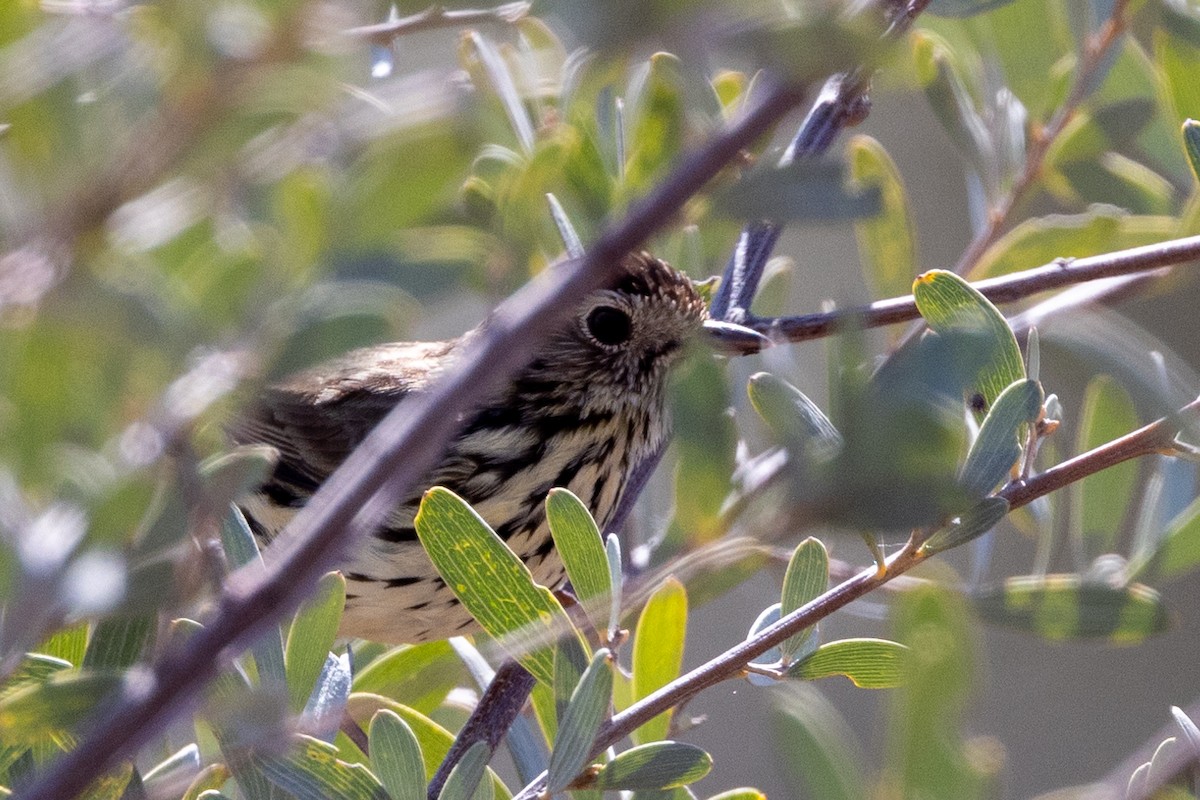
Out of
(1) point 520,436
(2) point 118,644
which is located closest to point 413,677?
(1) point 520,436

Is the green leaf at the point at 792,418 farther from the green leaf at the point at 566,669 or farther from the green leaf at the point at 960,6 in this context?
the green leaf at the point at 960,6

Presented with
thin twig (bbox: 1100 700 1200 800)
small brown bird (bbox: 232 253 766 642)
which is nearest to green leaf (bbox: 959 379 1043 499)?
thin twig (bbox: 1100 700 1200 800)

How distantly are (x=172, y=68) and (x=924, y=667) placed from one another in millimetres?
540

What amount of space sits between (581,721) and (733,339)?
0.80m

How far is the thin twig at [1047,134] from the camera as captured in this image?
6.95ft

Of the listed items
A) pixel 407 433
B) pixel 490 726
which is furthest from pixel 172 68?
pixel 490 726

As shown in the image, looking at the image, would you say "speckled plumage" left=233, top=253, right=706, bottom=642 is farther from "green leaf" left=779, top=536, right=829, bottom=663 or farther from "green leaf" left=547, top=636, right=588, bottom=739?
"green leaf" left=547, top=636, right=588, bottom=739

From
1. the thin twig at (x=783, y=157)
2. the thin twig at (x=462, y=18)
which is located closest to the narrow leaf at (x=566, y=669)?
the thin twig at (x=462, y=18)

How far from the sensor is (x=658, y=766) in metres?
1.27

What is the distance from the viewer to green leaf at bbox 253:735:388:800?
126 centimetres

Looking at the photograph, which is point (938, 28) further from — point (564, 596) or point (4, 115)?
point (4, 115)

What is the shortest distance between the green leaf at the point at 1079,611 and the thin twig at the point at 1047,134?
0.85 m

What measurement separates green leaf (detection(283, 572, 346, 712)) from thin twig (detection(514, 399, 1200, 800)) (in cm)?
25

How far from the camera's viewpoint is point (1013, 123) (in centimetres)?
233
